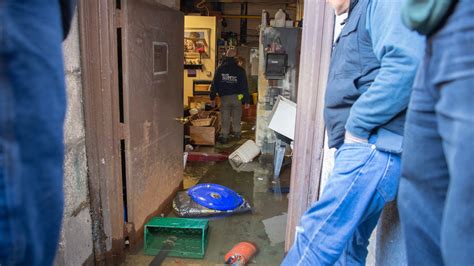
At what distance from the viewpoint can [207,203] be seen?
3.19 m

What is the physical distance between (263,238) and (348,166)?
1.81 metres

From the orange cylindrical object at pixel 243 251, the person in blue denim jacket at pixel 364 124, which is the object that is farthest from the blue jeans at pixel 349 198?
the orange cylindrical object at pixel 243 251

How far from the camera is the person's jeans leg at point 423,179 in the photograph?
0.66m

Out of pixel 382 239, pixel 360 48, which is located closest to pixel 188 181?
pixel 382 239

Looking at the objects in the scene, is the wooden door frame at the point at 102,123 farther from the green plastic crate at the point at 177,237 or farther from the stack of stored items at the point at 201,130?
the stack of stored items at the point at 201,130

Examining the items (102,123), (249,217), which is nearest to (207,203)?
(249,217)

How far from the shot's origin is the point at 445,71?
57 cm

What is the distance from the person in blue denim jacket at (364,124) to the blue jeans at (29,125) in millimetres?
964

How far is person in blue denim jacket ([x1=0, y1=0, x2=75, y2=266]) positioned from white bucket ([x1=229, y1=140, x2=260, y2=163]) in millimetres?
4467

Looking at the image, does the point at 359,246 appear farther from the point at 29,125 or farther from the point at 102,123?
the point at 102,123

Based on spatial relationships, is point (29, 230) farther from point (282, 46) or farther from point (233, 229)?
point (282, 46)

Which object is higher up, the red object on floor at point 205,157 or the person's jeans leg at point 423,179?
the person's jeans leg at point 423,179

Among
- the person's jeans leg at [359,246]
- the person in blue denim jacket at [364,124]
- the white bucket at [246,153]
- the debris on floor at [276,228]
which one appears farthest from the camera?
the white bucket at [246,153]

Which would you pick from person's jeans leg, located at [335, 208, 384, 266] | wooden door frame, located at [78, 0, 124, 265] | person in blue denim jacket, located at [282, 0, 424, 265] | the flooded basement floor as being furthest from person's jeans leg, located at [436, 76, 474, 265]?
the flooded basement floor
